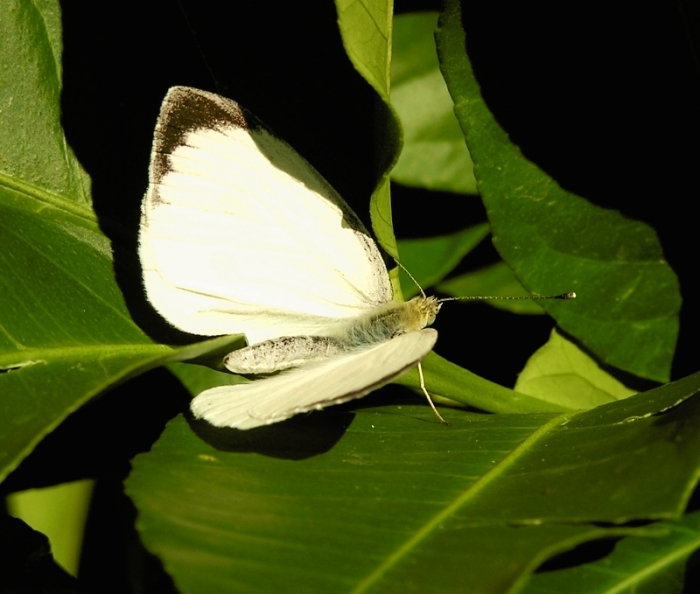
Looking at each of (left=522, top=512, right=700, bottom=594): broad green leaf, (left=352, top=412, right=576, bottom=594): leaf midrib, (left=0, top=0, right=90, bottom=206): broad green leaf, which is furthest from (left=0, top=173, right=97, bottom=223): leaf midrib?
(left=522, top=512, right=700, bottom=594): broad green leaf

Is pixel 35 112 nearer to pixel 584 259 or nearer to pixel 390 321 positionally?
pixel 390 321

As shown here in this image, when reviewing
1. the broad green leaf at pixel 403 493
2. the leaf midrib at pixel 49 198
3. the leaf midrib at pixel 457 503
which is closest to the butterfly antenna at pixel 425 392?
the broad green leaf at pixel 403 493

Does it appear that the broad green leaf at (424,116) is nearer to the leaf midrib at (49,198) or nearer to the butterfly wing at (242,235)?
Result: the butterfly wing at (242,235)

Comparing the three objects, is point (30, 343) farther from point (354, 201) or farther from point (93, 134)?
point (354, 201)

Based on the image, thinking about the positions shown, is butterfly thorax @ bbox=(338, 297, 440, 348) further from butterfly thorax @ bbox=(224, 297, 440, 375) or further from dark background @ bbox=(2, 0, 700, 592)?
dark background @ bbox=(2, 0, 700, 592)

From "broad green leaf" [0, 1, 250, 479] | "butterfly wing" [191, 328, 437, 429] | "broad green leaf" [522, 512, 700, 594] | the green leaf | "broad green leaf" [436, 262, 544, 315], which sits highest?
"broad green leaf" [0, 1, 250, 479]

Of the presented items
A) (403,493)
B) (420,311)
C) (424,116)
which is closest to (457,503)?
(403,493)
